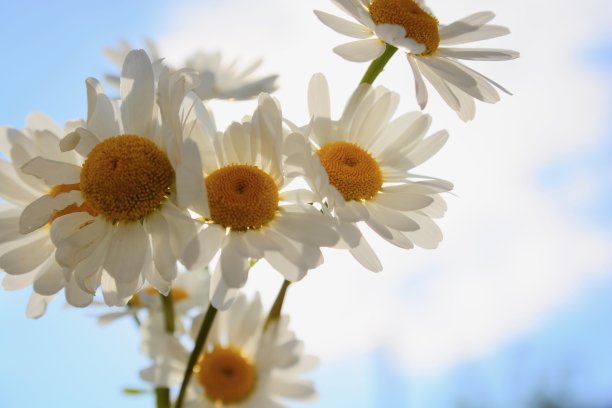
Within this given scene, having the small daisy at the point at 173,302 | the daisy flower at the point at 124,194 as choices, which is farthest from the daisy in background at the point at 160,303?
the daisy flower at the point at 124,194

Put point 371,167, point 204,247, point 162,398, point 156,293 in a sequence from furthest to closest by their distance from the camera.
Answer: point 156,293, point 162,398, point 371,167, point 204,247

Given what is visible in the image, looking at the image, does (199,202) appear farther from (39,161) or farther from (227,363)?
(227,363)

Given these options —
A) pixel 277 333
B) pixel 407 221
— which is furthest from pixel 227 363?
pixel 407 221

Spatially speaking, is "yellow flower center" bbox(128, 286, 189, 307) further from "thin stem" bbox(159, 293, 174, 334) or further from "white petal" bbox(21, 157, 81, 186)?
"white petal" bbox(21, 157, 81, 186)

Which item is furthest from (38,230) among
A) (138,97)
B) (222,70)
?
(222,70)

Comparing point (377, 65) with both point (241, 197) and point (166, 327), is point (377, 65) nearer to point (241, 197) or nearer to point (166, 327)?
point (241, 197)

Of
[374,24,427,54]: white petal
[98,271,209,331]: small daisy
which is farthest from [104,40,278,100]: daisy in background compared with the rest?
[374,24,427,54]: white petal

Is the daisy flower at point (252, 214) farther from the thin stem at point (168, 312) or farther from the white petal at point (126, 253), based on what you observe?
the thin stem at point (168, 312)
